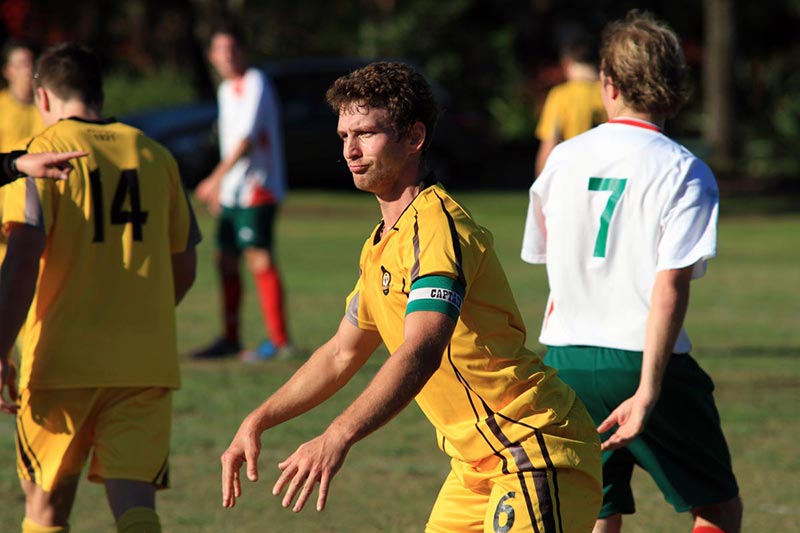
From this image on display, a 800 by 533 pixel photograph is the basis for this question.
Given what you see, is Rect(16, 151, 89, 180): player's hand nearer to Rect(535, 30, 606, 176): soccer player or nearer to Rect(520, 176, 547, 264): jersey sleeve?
Rect(520, 176, 547, 264): jersey sleeve

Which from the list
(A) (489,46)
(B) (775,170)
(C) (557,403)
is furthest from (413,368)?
(A) (489,46)

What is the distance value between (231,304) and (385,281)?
724cm

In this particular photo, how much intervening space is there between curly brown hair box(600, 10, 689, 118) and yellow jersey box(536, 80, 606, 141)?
17.8 feet

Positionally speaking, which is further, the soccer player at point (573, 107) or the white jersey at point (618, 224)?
the soccer player at point (573, 107)

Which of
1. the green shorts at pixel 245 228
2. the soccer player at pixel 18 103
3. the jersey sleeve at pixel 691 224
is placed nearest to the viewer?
the jersey sleeve at pixel 691 224

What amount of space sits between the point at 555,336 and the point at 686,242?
25.0 inches

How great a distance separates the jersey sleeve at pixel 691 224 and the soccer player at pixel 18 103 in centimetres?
646

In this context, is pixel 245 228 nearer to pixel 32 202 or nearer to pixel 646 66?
pixel 32 202

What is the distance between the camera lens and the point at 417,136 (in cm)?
367

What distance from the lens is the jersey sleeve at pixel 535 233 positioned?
16.1ft

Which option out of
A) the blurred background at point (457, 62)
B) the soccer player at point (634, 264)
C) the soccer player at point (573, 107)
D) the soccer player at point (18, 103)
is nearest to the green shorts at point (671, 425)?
the soccer player at point (634, 264)

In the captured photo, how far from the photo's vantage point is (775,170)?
32.1 meters

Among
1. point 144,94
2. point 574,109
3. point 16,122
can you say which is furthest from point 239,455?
point 144,94

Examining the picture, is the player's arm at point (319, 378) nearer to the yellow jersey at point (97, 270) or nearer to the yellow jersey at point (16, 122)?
the yellow jersey at point (97, 270)
